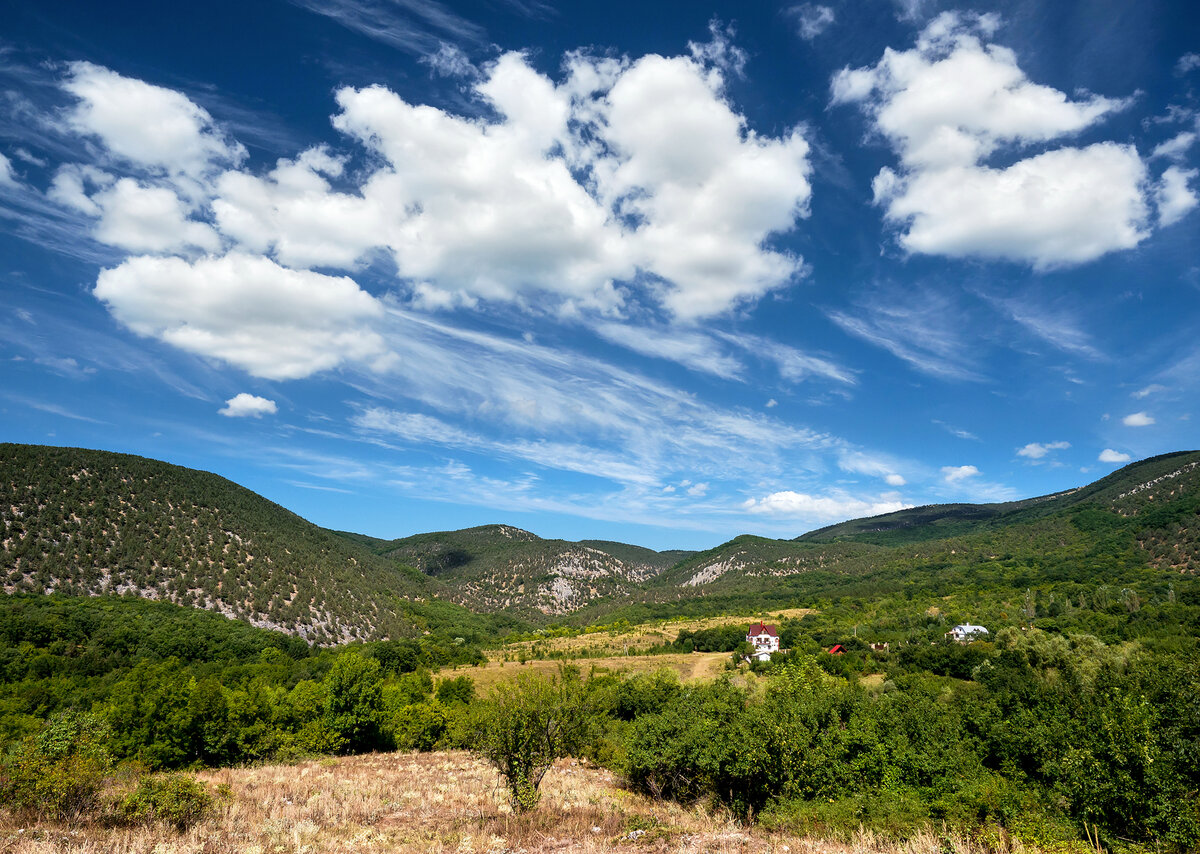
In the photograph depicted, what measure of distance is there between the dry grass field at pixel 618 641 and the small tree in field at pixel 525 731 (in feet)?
411

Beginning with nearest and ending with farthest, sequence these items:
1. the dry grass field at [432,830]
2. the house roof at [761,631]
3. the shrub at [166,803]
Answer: the dry grass field at [432,830]
the shrub at [166,803]
the house roof at [761,631]

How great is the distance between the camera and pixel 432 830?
19078mm

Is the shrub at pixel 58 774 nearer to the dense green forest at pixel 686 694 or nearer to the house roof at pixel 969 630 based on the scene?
the dense green forest at pixel 686 694

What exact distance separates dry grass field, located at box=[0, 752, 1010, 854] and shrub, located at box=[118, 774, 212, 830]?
868 mm

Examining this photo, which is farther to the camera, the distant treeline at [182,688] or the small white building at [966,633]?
the small white building at [966,633]

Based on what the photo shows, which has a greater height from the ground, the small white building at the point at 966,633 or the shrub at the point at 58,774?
the shrub at the point at 58,774

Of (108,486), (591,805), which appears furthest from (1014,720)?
(108,486)

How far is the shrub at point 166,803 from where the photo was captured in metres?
18.1

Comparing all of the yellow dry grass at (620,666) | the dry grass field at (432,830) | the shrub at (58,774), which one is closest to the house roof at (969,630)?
the yellow dry grass at (620,666)

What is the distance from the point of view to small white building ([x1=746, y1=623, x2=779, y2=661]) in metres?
133

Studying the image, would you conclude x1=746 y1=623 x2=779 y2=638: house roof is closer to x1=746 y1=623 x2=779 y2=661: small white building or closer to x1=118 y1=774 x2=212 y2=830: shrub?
x1=746 y1=623 x2=779 y2=661: small white building

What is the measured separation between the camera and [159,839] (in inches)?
635

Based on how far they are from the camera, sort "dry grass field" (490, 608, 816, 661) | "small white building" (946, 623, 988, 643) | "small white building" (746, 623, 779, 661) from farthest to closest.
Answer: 1. "dry grass field" (490, 608, 816, 661)
2. "small white building" (746, 623, 779, 661)
3. "small white building" (946, 623, 988, 643)

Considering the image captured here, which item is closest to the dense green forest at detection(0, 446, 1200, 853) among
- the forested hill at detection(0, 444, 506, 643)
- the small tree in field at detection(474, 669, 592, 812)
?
the small tree in field at detection(474, 669, 592, 812)
